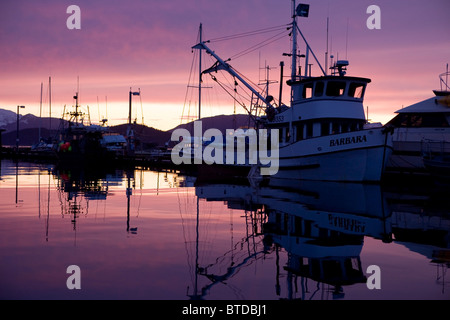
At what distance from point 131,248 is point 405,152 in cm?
3068

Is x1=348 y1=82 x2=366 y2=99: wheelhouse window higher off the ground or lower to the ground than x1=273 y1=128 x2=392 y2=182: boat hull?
higher

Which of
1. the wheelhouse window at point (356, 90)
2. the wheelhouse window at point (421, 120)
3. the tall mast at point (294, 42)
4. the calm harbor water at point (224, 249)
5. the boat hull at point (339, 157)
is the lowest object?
the calm harbor water at point (224, 249)

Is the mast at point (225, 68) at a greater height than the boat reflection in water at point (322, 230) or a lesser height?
greater

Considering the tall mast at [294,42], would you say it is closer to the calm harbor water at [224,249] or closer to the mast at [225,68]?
the mast at [225,68]

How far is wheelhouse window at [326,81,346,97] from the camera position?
1283 inches

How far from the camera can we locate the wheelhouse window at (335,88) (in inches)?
1283

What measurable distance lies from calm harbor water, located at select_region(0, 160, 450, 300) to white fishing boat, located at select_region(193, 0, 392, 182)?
26.7ft

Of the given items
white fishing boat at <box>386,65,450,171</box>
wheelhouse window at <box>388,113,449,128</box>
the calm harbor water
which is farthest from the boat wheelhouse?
the calm harbor water

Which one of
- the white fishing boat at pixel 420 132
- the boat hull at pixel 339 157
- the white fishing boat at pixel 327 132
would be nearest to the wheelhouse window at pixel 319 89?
the white fishing boat at pixel 327 132

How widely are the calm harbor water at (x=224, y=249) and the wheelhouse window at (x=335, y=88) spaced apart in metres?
12.5

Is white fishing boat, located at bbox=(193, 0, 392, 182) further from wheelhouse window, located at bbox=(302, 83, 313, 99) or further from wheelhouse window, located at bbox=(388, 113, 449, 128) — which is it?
wheelhouse window, located at bbox=(388, 113, 449, 128)

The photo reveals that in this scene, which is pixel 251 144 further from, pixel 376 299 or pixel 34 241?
pixel 376 299

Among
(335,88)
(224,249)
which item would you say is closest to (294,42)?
(335,88)
